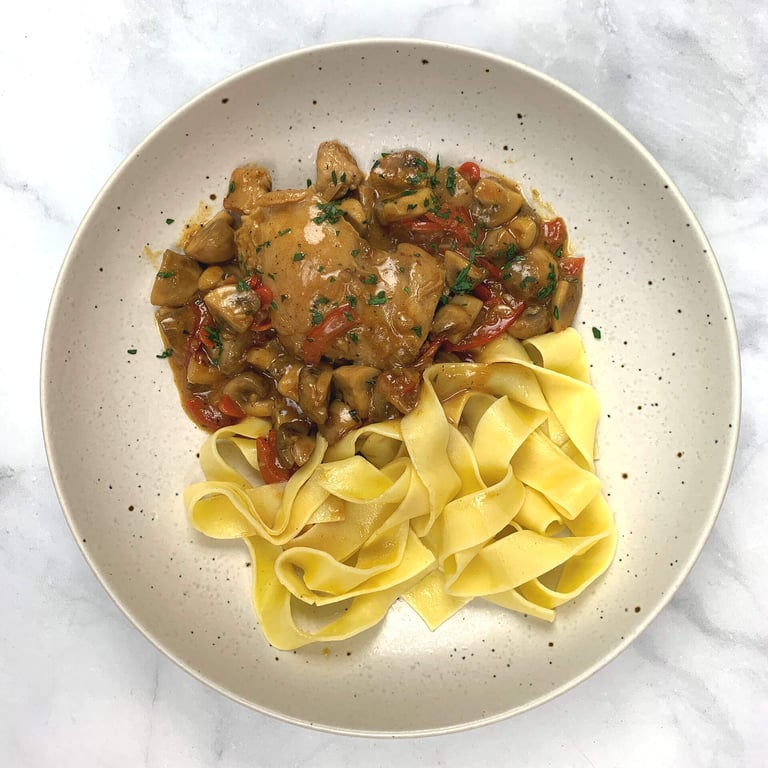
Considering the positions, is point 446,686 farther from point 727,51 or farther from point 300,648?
point 727,51

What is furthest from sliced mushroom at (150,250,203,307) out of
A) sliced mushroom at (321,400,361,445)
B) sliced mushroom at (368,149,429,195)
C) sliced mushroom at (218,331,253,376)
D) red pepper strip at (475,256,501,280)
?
red pepper strip at (475,256,501,280)

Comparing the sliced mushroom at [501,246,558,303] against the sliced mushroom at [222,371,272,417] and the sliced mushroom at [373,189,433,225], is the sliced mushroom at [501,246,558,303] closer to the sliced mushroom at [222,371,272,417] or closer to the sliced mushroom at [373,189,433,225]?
the sliced mushroom at [373,189,433,225]

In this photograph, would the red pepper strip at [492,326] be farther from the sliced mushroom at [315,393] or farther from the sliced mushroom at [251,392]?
the sliced mushroom at [251,392]

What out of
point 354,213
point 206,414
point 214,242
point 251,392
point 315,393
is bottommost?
point 206,414

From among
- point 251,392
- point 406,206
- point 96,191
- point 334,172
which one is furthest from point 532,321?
point 96,191

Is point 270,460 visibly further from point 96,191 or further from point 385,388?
point 96,191
